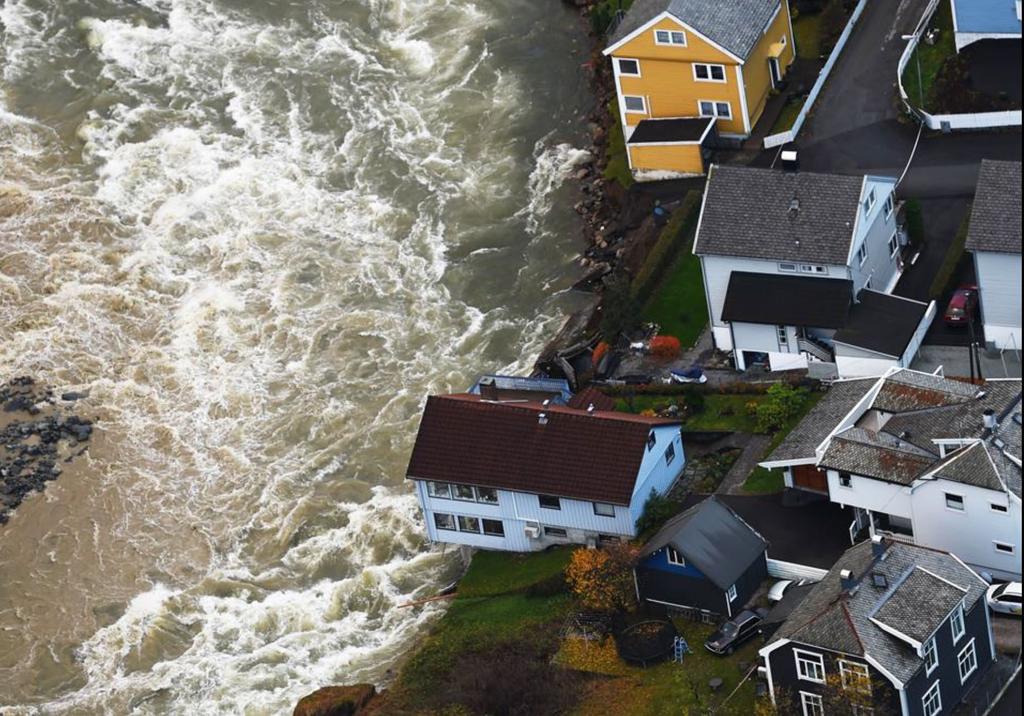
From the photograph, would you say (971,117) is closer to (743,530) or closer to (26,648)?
(743,530)

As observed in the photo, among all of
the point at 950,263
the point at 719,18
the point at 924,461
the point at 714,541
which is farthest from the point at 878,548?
the point at 719,18

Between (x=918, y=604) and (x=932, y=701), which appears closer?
(x=932, y=701)

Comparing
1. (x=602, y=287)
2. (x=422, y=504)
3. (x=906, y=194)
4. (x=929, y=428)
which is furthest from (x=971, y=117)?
(x=422, y=504)

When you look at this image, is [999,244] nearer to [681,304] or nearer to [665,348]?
[665,348]

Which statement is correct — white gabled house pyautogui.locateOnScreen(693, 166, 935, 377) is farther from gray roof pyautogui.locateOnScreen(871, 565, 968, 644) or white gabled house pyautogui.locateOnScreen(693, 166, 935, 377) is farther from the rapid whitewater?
gray roof pyautogui.locateOnScreen(871, 565, 968, 644)

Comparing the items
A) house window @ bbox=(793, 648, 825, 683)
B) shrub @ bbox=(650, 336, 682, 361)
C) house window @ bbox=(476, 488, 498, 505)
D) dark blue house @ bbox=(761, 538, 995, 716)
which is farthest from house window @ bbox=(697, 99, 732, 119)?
house window @ bbox=(793, 648, 825, 683)

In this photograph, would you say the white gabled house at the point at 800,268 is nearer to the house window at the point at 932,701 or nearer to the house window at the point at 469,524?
the house window at the point at 469,524
